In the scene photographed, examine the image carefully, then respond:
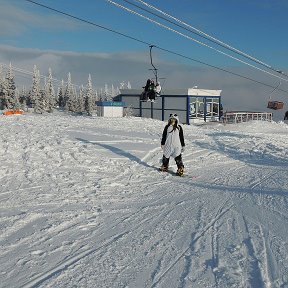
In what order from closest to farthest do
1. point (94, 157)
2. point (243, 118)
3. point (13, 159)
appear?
point (13, 159), point (94, 157), point (243, 118)

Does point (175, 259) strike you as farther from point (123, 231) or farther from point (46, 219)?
point (46, 219)

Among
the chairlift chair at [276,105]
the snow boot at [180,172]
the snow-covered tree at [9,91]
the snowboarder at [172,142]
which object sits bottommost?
the snow boot at [180,172]

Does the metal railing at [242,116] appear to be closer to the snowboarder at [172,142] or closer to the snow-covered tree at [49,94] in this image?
the snowboarder at [172,142]

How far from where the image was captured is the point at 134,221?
20.8ft

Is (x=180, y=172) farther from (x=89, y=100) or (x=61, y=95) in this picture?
(x=61, y=95)

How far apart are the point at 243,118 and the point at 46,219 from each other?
3898 cm

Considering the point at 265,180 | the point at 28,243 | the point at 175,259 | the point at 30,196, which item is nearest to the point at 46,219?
the point at 28,243

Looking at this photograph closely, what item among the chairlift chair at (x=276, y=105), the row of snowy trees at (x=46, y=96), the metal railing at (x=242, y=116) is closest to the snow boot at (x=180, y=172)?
the metal railing at (x=242, y=116)

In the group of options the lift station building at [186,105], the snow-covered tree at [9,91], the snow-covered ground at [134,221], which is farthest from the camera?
the snow-covered tree at [9,91]

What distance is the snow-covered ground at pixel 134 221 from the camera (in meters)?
4.29

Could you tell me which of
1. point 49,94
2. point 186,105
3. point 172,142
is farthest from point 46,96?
point 172,142

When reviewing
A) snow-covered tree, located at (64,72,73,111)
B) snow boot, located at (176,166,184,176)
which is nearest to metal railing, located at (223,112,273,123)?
snow boot, located at (176,166,184,176)

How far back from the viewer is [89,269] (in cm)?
438

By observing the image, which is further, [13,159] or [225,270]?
[13,159]
